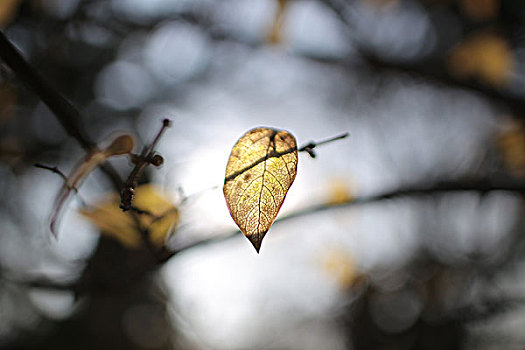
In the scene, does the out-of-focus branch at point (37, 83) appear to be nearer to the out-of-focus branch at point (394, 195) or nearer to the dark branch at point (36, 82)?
the dark branch at point (36, 82)

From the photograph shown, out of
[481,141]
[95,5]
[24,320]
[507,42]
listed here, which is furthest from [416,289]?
[95,5]

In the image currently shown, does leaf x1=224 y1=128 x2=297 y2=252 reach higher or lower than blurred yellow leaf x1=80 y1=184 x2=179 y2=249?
higher

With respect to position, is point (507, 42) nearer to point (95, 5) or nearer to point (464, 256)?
point (464, 256)

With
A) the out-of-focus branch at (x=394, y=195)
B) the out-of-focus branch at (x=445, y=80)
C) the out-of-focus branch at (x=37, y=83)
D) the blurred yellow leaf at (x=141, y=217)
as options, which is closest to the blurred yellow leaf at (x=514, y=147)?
the out-of-focus branch at (x=445, y=80)

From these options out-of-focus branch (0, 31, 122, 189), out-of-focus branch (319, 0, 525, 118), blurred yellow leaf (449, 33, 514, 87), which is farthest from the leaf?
blurred yellow leaf (449, 33, 514, 87)

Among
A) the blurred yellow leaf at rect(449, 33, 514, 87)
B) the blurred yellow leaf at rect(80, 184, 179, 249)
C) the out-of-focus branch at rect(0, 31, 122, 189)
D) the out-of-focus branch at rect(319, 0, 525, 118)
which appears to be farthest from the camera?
the blurred yellow leaf at rect(449, 33, 514, 87)

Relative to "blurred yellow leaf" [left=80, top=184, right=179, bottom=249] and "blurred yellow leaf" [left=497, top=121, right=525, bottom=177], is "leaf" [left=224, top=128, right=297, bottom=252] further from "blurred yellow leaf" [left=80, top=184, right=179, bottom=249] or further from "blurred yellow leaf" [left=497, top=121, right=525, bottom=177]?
"blurred yellow leaf" [left=497, top=121, right=525, bottom=177]

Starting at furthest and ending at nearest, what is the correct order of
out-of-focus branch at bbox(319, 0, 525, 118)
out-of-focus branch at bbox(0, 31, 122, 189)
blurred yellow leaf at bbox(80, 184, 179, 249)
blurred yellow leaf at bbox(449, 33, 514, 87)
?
blurred yellow leaf at bbox(449, 33, 514, 87) → out-of-focus branch at bbox(319, 0, 525, 118) → blurred yellow leaf at bbox(80, 184, 179, 249) → out-of-focus branch at bbox(0, 31, 122, 189)
